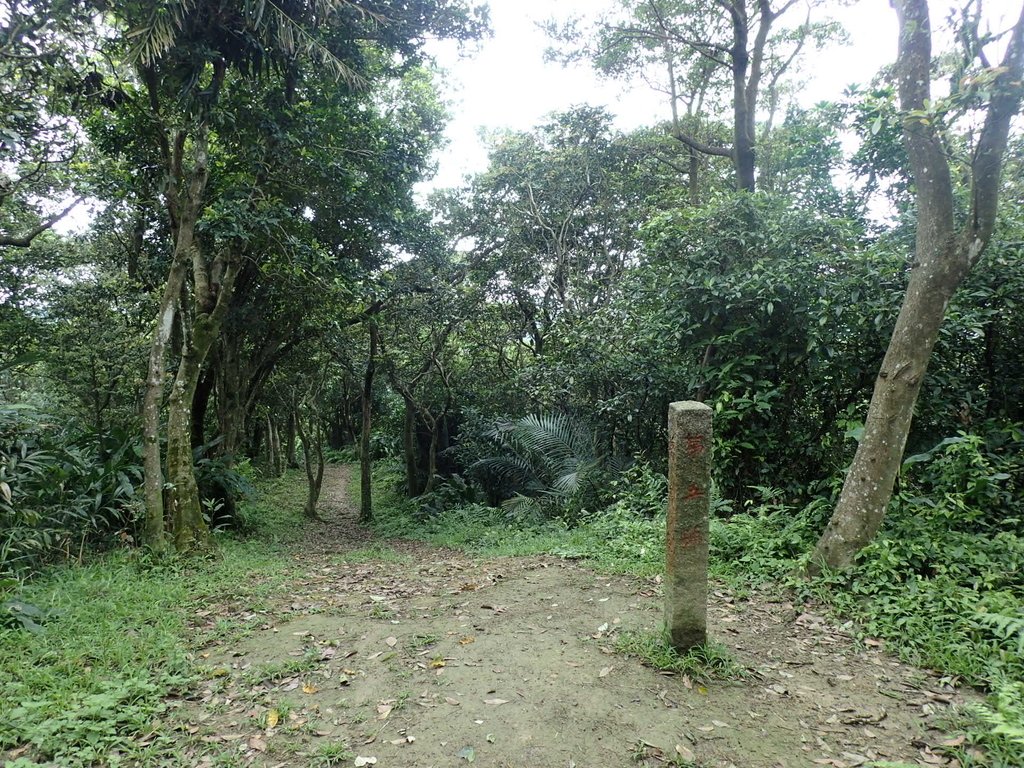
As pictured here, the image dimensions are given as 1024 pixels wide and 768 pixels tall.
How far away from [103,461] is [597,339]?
7.29m

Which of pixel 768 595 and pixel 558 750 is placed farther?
pixel 768 595

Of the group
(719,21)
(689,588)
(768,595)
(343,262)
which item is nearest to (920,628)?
(768,595)

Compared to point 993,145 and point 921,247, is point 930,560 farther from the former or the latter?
point 993,145

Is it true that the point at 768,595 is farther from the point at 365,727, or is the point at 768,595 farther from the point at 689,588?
the point at 365,727

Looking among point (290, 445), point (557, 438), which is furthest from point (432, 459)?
point (290, 445)

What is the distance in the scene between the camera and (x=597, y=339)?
9.77m

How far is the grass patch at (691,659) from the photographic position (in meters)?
3.61

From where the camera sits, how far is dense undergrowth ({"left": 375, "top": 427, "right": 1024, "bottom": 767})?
348cm

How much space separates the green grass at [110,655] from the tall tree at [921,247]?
16.4 ft

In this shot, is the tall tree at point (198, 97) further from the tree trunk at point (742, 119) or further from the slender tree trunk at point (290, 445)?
the slender tree trunk at point (290, 445)

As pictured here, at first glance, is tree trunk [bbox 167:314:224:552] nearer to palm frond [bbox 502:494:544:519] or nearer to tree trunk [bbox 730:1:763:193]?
palm frond [bbox 502:494:544:519]

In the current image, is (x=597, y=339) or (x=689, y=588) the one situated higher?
(x=597, y=339)

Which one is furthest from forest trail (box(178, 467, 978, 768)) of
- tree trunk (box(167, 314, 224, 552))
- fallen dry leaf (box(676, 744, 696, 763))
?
tree trunk (box(167, 314, 224, 552))

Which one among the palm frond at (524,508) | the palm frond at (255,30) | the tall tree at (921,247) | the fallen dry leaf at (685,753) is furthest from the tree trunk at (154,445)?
the tall tree at (921,247)
